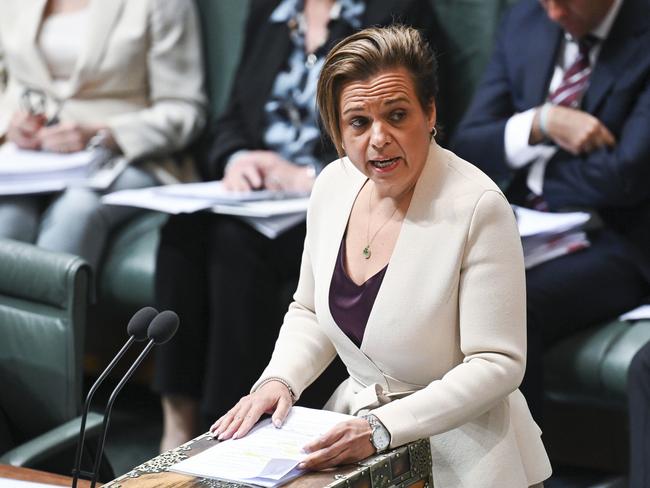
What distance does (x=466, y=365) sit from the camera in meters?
1.88

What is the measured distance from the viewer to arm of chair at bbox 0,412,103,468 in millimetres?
2348

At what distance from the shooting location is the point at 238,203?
11.3 ft

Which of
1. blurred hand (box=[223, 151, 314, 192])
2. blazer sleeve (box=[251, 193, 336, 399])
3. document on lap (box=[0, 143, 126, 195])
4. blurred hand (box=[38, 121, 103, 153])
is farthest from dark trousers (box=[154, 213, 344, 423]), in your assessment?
blazer sleeve (box=[251, 193, 336, 399])

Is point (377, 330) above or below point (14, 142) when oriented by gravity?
above

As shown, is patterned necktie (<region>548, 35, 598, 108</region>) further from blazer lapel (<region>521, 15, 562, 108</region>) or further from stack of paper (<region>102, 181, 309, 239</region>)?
stack of paper (<region>102, 181, 309, 239</region>)

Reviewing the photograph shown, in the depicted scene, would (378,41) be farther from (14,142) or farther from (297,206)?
(14,142)

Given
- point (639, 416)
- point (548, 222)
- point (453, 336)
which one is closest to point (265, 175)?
point (548, 222)

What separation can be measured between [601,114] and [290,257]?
95 cm

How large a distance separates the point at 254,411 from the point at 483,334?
1.28 ft

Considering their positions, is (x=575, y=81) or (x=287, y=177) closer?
(x=575, y=81)

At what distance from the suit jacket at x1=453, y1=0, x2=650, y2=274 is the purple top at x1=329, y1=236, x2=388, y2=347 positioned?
125 centimetres

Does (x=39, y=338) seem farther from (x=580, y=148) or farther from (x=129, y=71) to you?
(x=129, y=71)

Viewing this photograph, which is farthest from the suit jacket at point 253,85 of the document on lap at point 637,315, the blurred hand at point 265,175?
the document on lap at point 637,315

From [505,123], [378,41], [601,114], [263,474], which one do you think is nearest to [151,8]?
[505,123]
